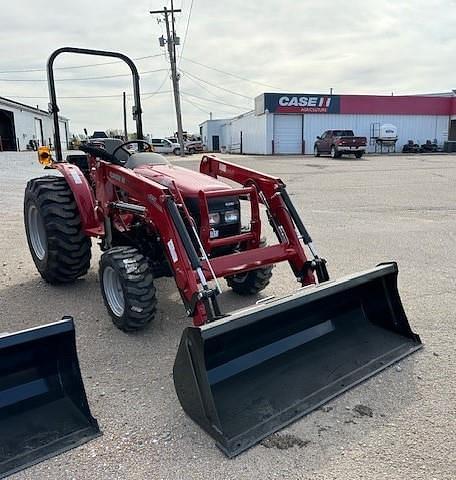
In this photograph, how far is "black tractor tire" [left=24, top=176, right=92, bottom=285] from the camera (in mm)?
4652

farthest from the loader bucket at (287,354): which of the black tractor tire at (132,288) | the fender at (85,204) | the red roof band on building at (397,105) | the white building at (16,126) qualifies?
the white building at (16,126)

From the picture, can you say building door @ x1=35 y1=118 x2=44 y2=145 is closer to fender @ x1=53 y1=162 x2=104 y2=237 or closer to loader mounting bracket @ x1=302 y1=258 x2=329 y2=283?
fender @ x1=53 y1=162 x2=104 y2=237

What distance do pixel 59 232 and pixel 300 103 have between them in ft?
106

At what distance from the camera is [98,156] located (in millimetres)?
4512

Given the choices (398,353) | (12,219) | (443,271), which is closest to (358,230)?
(443,271)

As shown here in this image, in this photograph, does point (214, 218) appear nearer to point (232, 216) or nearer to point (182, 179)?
point (232, 216)

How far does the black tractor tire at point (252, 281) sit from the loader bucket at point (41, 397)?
2.09 meters

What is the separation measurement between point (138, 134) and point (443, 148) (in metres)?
36.5

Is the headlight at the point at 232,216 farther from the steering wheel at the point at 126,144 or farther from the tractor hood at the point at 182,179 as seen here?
the steering wheel at the point at 126,144

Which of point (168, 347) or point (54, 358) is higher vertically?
point (54, 358)

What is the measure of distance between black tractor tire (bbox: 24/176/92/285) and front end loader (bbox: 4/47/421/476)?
0.04ft

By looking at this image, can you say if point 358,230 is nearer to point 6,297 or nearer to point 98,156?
point 98,156

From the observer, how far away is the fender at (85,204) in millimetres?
4586

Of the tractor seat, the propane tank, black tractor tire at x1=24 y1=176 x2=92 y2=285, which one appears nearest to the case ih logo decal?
the propane tank
